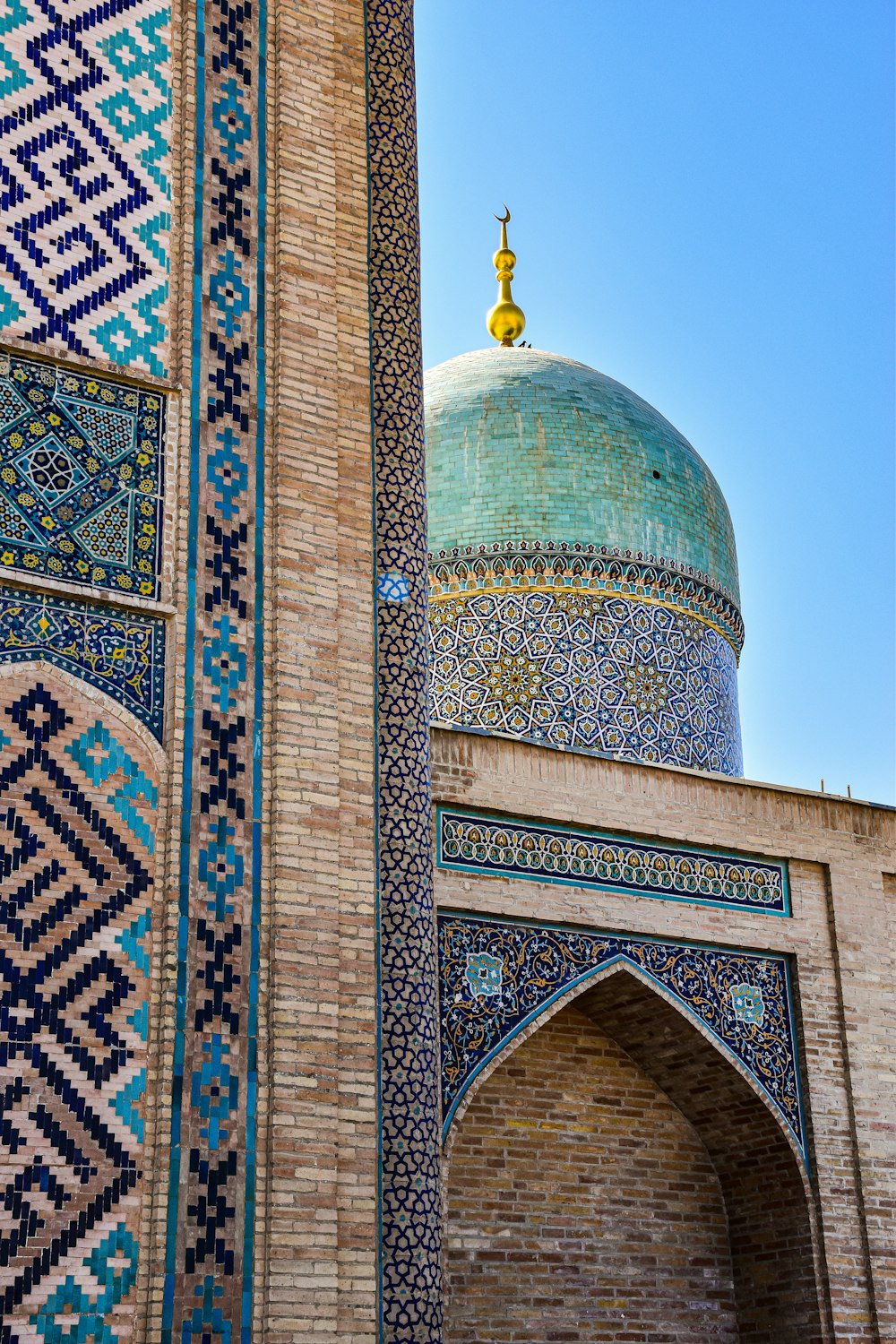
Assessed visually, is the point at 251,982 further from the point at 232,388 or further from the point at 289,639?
the point at 232,388

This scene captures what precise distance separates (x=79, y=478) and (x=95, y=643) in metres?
0.45

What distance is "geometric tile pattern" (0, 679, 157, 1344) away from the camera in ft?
13.1

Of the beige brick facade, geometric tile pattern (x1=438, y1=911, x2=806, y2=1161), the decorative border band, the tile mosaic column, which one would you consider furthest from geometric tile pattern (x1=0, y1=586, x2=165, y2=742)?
the decorative border band

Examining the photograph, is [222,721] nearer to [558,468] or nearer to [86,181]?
[86,181]

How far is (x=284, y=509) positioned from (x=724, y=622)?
4576 millimetres

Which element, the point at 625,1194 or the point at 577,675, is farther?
the point at 577,675

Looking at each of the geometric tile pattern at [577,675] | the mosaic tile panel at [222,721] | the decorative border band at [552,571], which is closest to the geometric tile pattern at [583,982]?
the mosaic tile panel at [222,721]

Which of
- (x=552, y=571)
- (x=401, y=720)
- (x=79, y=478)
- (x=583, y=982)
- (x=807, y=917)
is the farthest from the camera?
(x=552, y=571)

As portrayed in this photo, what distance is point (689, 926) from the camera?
6188 millimetres

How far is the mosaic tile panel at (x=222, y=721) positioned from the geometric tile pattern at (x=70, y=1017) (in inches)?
4.7

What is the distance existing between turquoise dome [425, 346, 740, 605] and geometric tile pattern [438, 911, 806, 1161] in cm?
297

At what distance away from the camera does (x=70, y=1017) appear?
165 inches

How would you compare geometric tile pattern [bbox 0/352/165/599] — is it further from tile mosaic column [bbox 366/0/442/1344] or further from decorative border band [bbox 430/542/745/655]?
decorative border band [bbox 430/542/745/655]

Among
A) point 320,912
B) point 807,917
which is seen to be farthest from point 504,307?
point 320,912
